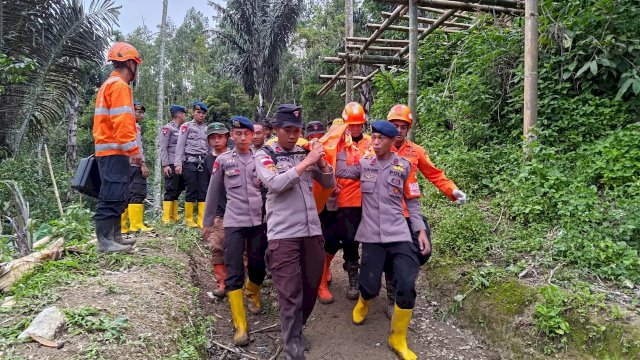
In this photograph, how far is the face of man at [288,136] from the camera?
11.0ft

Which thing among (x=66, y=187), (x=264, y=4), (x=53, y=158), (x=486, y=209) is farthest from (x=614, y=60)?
(x=53, y=158)

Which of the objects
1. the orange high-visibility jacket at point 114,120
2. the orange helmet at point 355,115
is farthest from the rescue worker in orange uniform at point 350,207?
the orange high-visibility jacket at point 114,120

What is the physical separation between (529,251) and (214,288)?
3.51m

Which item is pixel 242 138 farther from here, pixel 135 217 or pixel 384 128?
pixel 135 217

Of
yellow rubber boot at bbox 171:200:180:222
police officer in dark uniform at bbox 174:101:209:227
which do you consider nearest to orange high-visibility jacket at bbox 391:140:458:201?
police officer in dark uniform at bbox 174:101:209:227

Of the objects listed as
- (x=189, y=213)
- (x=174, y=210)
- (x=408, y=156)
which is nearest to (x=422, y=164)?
(x=408, y=156)

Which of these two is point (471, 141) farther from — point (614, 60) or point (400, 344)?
point (400, 344)

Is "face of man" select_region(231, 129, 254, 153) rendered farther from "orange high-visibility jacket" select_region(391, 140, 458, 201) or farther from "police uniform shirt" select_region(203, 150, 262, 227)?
"orange high-visibility jacket" select_region(391, 140, 458, 201)

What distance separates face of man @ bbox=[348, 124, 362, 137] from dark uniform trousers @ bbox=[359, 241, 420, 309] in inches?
51.6

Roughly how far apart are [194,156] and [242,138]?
2.71m

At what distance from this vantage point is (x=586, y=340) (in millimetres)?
3160

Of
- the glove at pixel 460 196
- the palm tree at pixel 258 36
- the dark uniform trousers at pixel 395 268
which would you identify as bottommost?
the dark uniform trousers at pixel 395 268

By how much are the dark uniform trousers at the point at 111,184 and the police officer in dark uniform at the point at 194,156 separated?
2.36 metres

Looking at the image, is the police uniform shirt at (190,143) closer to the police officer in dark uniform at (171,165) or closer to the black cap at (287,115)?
the police officer in dark uniform at (171,165)
